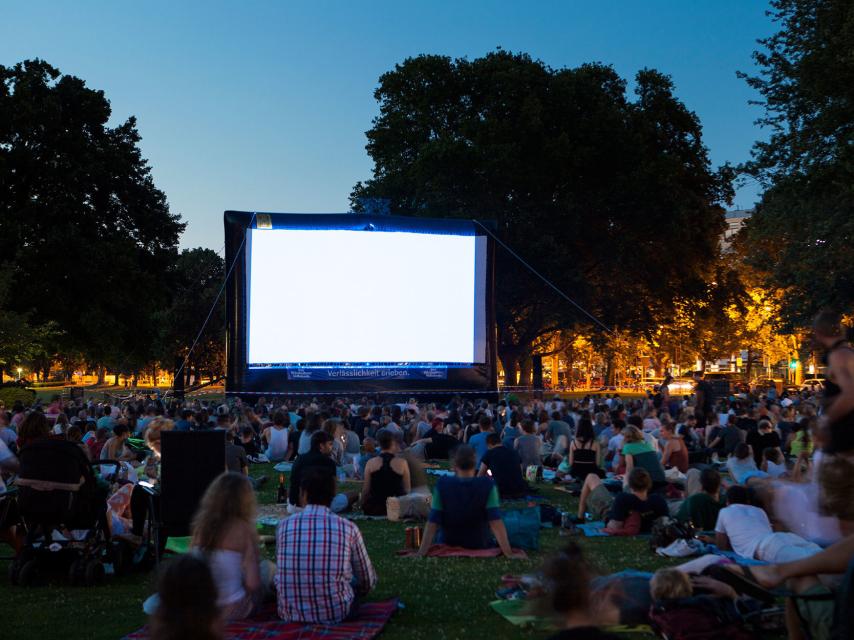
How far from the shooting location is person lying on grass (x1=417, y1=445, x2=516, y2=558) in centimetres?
769

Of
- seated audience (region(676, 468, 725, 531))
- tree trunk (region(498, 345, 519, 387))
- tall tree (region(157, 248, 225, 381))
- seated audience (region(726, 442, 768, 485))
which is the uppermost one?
→ tall tree (region(157, 248, 225, 381))

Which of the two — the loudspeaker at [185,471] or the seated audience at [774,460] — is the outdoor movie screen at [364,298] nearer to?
the seated audience at [774,460]

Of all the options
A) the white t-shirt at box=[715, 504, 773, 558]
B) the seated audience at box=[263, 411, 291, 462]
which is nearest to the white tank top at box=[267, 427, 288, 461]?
the seated audience at box=[263, 411, 291, 462]

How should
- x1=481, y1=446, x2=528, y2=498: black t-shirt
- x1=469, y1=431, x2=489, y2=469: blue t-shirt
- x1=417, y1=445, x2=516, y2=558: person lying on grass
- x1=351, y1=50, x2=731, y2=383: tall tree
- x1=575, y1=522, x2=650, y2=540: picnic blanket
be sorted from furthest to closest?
x1=351, y1=50, x2=731, y2=383: tall tree → x1=469, y1=431, x2=489, y2=469: blue t-shirt → x1=481, y1=446, x2=528, y2=498: black t-shirt → x1=575, y1=522, x2=650, y2=540: picnic blanket → x1=417, y1=445, x2=516, y2=558: person lying on grass

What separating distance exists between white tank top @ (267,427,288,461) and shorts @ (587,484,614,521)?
7.08 m

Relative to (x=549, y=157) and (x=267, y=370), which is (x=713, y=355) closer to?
(x=549, y=157)

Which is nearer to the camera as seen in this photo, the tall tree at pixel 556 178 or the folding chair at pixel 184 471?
the folding chair at pixel 184 471

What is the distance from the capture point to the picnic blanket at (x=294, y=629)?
18.1 feet

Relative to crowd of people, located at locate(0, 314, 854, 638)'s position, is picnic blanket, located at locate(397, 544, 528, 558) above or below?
below

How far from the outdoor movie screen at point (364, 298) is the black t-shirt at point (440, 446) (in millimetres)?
8557

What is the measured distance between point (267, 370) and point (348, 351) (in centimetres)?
205

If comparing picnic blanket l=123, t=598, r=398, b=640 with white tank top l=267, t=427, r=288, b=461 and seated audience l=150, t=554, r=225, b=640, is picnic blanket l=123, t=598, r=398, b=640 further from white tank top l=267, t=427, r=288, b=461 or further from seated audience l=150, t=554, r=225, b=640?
white tank top l=267, t=427, r=288, b=461

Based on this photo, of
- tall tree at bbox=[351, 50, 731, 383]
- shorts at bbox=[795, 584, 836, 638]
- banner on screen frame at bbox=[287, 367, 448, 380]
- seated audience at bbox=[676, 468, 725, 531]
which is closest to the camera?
shorts at bbox=[795, 584, 836, 638]

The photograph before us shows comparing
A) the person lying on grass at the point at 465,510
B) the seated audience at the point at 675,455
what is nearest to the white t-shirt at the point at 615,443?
the seated audience at the point at 675,455
